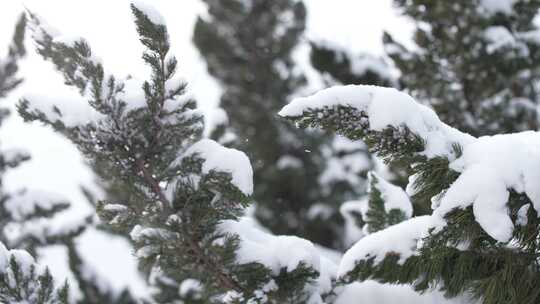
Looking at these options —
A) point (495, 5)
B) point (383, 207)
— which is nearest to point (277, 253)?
point (383, 207)

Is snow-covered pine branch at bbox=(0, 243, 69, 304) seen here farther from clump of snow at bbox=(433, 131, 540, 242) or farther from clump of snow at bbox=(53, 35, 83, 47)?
clump of snow at bbox=(433, 131, 540, 242)

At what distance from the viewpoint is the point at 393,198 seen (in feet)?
11.9

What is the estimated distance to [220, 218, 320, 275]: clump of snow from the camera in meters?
2.59

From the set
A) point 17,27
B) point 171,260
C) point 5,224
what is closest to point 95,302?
point 5,224

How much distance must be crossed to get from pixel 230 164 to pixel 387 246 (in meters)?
0.78

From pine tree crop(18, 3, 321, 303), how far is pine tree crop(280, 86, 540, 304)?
2.20 ft

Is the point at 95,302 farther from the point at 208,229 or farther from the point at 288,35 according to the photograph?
the point at 288,35

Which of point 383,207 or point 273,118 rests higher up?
point 273,118

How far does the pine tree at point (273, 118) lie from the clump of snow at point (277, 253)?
9.87 meters

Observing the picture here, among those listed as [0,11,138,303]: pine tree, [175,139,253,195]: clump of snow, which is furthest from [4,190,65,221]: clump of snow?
[175,139,253,195]: clump of snow

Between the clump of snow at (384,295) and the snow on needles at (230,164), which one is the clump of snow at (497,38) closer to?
the clump of snow at (384,295)

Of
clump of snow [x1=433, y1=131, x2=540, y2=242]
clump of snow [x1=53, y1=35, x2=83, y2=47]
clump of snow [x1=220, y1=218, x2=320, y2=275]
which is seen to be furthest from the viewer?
clump of snow [x1=220, y1=218, x2=320, y2=275]

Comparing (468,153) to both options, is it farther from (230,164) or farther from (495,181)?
(230,164)

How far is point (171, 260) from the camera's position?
262cm
